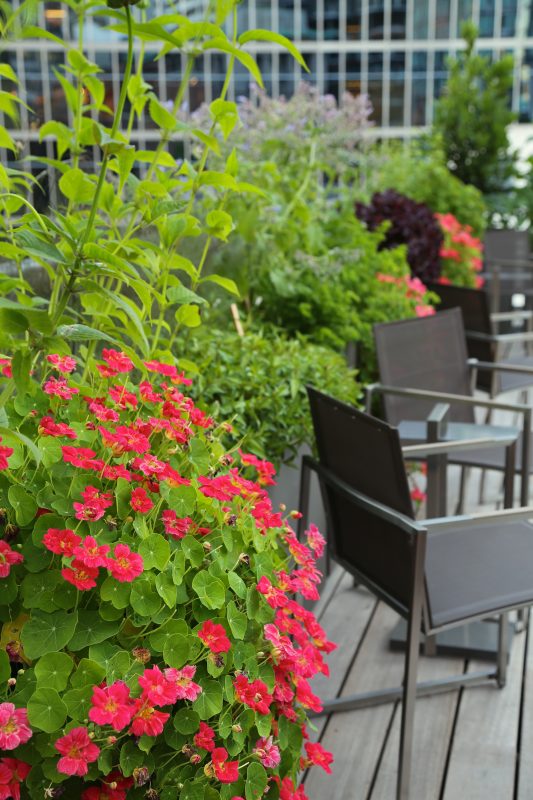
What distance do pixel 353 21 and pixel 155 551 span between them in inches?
930

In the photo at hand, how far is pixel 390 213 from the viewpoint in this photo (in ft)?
14.9

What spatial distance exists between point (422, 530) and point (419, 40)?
913 inches

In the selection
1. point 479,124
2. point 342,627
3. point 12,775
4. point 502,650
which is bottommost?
point 342,627

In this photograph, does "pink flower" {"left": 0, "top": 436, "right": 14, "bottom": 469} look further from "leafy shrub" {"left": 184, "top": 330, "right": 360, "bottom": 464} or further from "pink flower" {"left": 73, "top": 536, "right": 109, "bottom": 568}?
"leafy shrub" {"left": 184, "top": 330, "right": 360, "bottom": 464}

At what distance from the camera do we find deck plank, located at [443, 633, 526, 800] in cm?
202

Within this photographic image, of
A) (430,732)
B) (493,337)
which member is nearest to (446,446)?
(430,732)

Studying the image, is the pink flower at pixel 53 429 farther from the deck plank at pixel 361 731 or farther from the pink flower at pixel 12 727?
the deck plank at pixel 361 731

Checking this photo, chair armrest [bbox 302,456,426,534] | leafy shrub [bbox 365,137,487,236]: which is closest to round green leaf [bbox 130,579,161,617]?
chair armrest [bbox 302,456,426,534]

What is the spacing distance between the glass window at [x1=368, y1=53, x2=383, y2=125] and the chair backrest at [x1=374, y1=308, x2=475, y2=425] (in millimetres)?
20934

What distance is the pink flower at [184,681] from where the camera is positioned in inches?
44.7

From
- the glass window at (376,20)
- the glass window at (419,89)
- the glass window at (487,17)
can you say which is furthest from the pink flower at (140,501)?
the glass window at (376,20)

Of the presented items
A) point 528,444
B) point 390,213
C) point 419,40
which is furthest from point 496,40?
point 528,444

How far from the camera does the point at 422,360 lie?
3.11m

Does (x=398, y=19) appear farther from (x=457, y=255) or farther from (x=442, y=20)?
(x=457, y=255)
